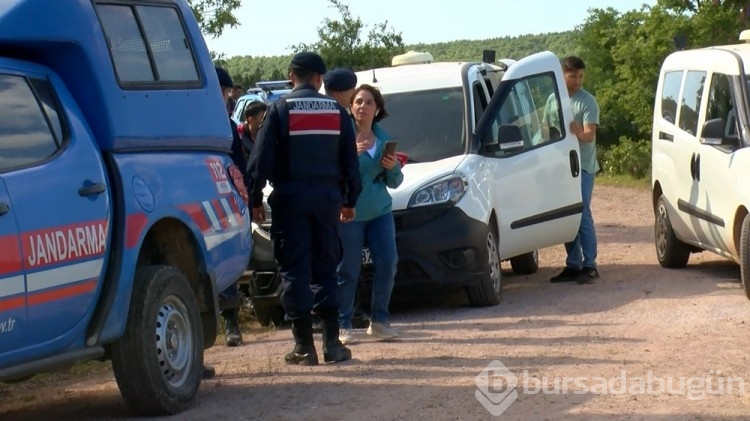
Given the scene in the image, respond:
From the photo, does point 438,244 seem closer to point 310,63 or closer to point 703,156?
point 703,156

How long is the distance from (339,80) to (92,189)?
308 centimetres

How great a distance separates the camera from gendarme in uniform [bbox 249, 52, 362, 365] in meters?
8.94

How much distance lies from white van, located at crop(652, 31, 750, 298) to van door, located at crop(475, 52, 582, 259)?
97 centimetres

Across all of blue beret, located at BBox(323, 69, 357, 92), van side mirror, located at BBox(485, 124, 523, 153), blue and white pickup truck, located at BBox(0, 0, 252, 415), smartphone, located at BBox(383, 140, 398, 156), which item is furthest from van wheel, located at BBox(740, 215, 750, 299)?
blue and white pickup truck, located at BBox(0, 0, 252, 415)

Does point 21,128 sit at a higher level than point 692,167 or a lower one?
higher

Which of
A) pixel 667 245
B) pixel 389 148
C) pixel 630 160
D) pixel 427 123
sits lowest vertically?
pixel 630 160

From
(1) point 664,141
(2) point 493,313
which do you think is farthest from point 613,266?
(2) point 493,313

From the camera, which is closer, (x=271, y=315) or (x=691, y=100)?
(x=271, y=315)

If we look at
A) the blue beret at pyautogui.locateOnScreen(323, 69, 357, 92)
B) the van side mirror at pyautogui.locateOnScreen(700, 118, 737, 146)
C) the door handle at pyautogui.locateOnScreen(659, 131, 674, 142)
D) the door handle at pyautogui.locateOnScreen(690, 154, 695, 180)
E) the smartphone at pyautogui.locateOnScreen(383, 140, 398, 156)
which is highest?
the blue beret at pyautogui.locateOnScreen(323, 69, 357, 92)

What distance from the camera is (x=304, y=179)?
8.96 metres

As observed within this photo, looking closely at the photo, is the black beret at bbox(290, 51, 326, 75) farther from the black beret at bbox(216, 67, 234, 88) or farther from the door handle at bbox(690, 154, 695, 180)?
the door handle at bbox(690, 154, 695, 180)

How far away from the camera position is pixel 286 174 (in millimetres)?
9000

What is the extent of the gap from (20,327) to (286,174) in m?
2.81

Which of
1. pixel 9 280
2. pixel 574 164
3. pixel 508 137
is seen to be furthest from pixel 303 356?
pixel 574 164
